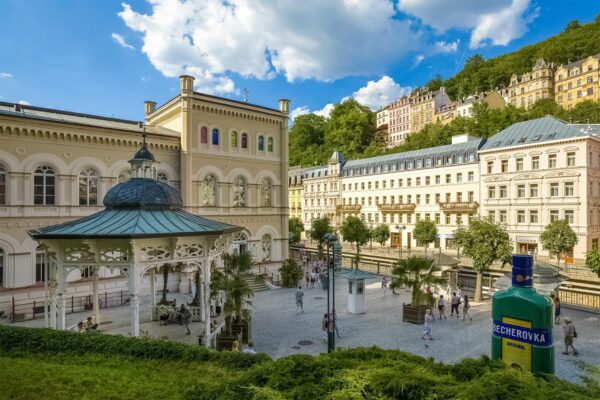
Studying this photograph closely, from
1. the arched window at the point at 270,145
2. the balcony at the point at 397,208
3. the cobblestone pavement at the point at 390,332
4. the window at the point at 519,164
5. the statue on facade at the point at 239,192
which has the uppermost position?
the arched window at the point at 270,145

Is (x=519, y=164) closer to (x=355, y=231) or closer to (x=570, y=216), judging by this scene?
(x=570, y=216)

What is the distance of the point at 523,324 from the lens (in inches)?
271

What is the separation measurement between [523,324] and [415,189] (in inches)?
1870

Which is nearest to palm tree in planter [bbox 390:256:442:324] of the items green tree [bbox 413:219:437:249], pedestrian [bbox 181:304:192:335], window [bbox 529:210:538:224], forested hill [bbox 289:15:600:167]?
pedestrian [bbox 181:304:192:335]

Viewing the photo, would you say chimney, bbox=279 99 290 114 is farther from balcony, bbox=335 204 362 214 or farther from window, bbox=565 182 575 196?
balcony, bbox=335 204 362 214

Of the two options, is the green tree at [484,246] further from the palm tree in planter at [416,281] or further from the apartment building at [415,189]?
the apartment building at [415,189]

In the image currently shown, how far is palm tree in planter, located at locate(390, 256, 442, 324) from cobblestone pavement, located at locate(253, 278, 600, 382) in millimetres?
649

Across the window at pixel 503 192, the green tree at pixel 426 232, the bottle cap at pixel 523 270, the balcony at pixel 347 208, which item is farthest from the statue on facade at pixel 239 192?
the balcony at pixel 347 208

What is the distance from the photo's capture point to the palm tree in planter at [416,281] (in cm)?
1903

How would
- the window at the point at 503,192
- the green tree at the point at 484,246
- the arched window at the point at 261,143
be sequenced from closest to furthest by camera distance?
the green tree at the point at 484,246, the arched window at the point at 261,143, the window at the point at 503,192

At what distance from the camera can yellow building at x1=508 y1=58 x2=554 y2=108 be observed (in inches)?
3231

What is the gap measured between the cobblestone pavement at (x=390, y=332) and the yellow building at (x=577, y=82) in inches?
2900

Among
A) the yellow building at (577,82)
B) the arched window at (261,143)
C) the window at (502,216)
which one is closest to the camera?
the arched window at (261,143)

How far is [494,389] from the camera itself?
4.88 m
